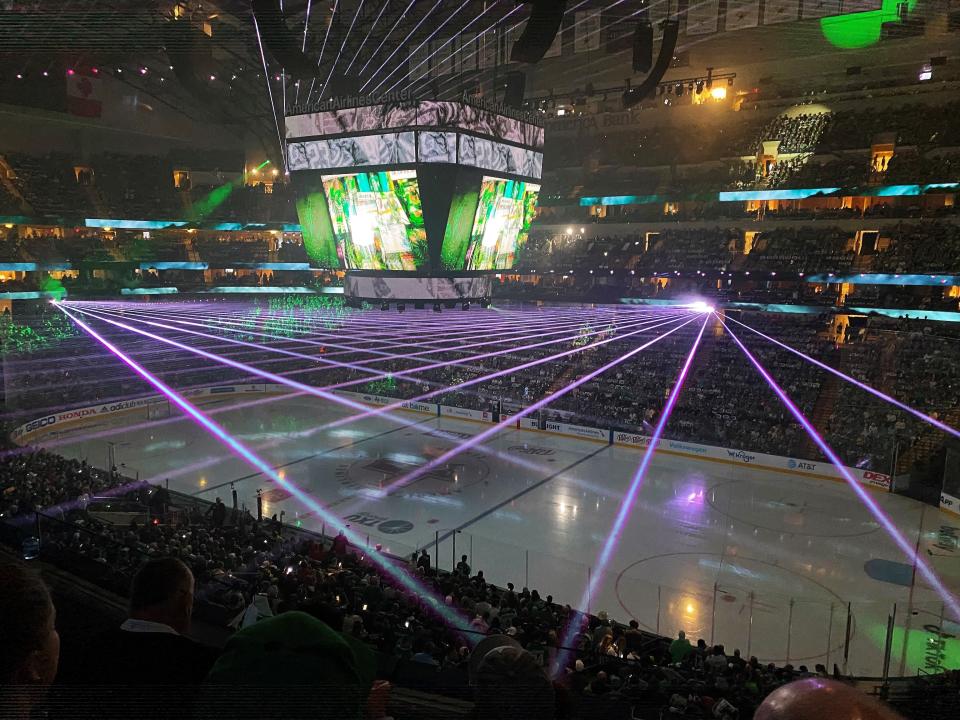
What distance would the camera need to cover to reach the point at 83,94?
3647 cm

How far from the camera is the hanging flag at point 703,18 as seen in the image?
109 ft

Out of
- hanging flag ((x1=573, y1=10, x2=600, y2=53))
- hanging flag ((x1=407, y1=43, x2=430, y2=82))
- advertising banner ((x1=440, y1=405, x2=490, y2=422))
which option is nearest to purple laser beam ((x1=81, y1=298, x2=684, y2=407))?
advertising banner ((x1=440, y1=405, x2=490, y2=422))

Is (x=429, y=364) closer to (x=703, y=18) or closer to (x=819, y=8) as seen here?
(x=703, y=18)

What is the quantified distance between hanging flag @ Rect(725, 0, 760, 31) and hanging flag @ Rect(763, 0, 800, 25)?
439 mm

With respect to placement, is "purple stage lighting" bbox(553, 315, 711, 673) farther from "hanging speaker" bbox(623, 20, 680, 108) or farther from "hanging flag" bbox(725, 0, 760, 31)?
"hanging flag" bbox(725, 0, 760, 31)

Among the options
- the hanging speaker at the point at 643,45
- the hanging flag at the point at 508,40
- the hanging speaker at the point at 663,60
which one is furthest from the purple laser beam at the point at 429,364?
the hanging flag at the point at 508,40

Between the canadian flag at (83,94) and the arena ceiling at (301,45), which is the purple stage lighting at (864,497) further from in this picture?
the canadian flag at (83,94)

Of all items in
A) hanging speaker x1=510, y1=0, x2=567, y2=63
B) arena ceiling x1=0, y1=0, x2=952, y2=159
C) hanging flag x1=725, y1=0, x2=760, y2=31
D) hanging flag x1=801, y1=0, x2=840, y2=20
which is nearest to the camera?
hanging speaker x1=510, y1=0, x2=567, y2=63

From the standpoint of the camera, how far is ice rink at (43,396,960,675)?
1048 centimetres

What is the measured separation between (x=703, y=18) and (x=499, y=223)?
76.1 ft

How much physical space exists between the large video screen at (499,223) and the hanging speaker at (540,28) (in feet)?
11.2

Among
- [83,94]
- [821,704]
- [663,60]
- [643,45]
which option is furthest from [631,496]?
[83,94]

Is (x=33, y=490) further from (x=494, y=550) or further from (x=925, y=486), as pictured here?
(x=925, y=486)

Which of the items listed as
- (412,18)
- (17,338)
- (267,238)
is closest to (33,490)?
(17,338)
